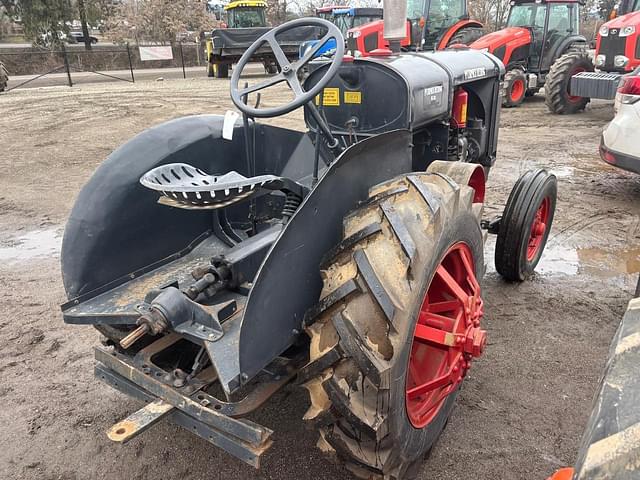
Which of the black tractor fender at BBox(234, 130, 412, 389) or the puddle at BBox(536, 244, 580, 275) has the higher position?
the black tractor fender at BBox(234, 130, 412, 389)

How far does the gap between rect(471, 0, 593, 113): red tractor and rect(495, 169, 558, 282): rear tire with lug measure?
27.3ft

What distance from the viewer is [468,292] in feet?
7.86

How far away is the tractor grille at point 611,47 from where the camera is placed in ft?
31.6

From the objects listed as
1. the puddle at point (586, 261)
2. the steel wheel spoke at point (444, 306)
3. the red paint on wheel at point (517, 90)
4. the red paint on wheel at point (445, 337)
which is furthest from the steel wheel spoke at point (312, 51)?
the red paint on wheel at point (517, 90)

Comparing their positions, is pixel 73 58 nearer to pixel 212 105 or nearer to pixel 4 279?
pixel 212 105

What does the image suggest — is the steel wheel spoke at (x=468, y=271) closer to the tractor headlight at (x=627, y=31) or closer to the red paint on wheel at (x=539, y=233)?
the red paint on wheel at (x=539, y=233)

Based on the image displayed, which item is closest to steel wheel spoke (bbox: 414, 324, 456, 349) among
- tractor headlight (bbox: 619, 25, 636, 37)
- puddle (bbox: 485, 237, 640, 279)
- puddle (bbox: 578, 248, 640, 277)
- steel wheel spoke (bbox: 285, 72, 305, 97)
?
steel wheel spoke (bbox: 285, 72, 305, 97)

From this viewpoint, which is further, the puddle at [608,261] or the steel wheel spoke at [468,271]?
the puddle at [608,261]

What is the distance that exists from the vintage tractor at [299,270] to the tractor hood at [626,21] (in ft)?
27.0

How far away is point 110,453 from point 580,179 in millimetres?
6021

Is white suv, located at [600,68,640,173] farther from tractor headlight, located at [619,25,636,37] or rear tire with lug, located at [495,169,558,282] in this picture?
tractor headlight, located at [619,25,636,37]

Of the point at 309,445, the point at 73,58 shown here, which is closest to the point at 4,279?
the point at 309,445

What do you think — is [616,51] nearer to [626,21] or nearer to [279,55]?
[626,21]

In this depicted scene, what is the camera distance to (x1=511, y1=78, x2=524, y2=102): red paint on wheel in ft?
38.3
